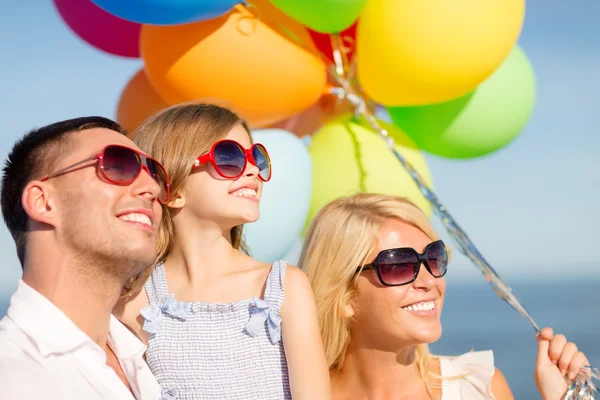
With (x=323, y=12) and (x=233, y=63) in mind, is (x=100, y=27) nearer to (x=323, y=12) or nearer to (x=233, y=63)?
(x=233, y=63)

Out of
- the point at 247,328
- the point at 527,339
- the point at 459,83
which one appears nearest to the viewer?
the point at 247,328

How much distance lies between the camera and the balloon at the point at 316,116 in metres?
4.07

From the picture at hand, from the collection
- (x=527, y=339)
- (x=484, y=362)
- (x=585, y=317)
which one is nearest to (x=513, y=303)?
(x=484, y=362)

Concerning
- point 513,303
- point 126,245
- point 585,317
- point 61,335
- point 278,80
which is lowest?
point 61,335

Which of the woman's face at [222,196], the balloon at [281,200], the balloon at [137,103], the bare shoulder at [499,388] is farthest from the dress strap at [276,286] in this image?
the balloon at [137,103]

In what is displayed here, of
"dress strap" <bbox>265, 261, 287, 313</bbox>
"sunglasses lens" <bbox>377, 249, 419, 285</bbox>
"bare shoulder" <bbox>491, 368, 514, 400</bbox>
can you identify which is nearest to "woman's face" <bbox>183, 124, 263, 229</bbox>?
"dress strap" <bbox>265, 261, 287, 313</bbox>

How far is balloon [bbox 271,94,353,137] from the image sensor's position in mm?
4074

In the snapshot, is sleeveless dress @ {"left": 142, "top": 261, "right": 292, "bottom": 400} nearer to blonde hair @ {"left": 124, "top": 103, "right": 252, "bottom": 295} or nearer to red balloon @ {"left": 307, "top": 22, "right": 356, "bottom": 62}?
blonde hair @ {"left": 124, "top": 103, "right": 252, "bottom": 295}

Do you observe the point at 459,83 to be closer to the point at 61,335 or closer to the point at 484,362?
the point at 484,362

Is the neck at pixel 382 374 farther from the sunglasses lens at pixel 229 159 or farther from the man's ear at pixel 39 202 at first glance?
the man's ear at pixel 39 202

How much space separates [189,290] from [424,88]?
1719 millimetres

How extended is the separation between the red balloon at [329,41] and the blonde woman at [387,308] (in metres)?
1.58

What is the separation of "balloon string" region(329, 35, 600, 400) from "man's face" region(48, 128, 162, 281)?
1325mm

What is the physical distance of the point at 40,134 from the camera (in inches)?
77.4
